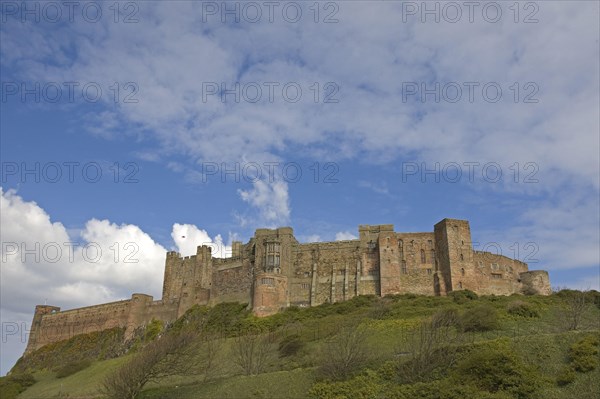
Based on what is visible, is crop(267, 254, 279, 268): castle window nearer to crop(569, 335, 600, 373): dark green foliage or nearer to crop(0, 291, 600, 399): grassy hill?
crop(0, 291, 600, 399): grassy hill

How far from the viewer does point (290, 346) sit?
4712cm

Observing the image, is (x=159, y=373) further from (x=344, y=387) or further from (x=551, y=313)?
(x=551, y=313)

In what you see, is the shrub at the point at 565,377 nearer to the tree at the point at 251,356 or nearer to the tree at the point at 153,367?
the tree at the point at 251,356

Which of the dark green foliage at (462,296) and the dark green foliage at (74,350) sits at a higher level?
the dark green foliage at (462,296)

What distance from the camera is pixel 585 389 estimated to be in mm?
28406

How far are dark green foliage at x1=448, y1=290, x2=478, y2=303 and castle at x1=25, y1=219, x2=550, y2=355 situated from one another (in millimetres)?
1454

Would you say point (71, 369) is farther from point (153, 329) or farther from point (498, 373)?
point (498, 373)

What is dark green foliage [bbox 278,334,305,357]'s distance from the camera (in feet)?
152

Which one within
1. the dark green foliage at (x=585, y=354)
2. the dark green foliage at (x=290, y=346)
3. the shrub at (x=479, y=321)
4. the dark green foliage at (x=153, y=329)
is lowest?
the dark green foliage at (x=585, y=354)

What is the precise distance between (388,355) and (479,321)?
30.4 ft

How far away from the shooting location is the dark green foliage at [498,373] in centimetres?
2931

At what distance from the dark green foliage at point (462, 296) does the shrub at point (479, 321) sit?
15316 mm

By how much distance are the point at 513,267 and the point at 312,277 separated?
2537 cm

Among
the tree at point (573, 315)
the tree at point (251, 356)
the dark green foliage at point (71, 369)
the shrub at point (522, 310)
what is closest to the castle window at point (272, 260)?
the dark green foliage at point (71, 369)
